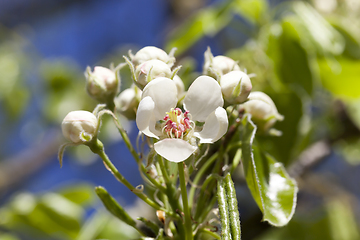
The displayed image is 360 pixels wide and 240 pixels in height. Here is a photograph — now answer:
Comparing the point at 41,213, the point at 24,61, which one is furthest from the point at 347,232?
the point at 24,61

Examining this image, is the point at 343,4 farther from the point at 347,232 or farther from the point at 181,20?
the point at 347,232

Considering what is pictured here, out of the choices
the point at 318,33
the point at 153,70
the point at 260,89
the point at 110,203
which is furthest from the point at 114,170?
the point at 318,33

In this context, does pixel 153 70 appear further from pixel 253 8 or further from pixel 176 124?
pixel 253 8

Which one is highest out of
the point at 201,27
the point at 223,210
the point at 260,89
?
the point at 201,27

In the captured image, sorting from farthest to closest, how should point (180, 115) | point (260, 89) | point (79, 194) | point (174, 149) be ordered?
1. point (79, 194)
2. point (260, 89)
3. point (180, 115)
4. point (174, 149)

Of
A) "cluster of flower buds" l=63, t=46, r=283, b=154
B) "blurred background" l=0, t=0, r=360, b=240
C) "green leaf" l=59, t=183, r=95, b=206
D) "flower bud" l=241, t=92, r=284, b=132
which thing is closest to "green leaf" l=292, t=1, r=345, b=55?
"blurred background" l=0, t=0, r=360, b=240

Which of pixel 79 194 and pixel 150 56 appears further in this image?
pixel 79 194

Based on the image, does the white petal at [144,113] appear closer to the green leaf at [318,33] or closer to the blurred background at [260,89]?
the blurred background at [260,89]

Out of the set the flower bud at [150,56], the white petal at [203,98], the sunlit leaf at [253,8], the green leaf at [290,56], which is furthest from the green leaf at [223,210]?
the sunlit leaf at [253,8]
